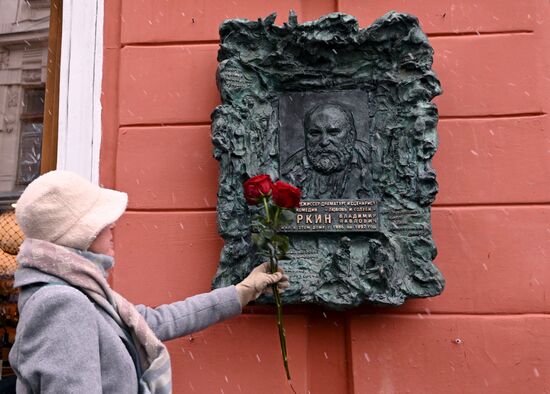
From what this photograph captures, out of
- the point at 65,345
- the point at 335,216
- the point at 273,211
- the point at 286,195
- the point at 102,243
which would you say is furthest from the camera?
the point at 335,216

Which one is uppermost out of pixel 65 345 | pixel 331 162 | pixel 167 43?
pixel 167 43

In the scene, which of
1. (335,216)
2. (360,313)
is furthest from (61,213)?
(360,313)

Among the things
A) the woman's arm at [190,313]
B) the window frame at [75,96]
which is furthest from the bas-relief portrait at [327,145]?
the window frame at [75,96]

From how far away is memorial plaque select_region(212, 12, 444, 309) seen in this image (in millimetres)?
2674

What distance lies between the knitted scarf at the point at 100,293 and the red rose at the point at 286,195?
2.26ft

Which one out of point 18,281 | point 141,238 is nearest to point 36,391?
point 18,281

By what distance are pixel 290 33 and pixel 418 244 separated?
3.57 feet

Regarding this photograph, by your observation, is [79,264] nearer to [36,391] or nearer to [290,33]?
[36,391]

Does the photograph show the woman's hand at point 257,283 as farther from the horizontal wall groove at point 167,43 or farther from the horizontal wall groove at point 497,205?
the horizontal wall groove at point 167,43

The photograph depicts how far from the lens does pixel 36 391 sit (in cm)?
167

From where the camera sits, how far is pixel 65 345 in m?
1.66

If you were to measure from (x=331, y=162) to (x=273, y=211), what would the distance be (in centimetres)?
48

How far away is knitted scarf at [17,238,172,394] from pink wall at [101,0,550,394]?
913 millimetres

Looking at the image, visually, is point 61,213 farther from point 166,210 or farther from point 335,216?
point 335,216
